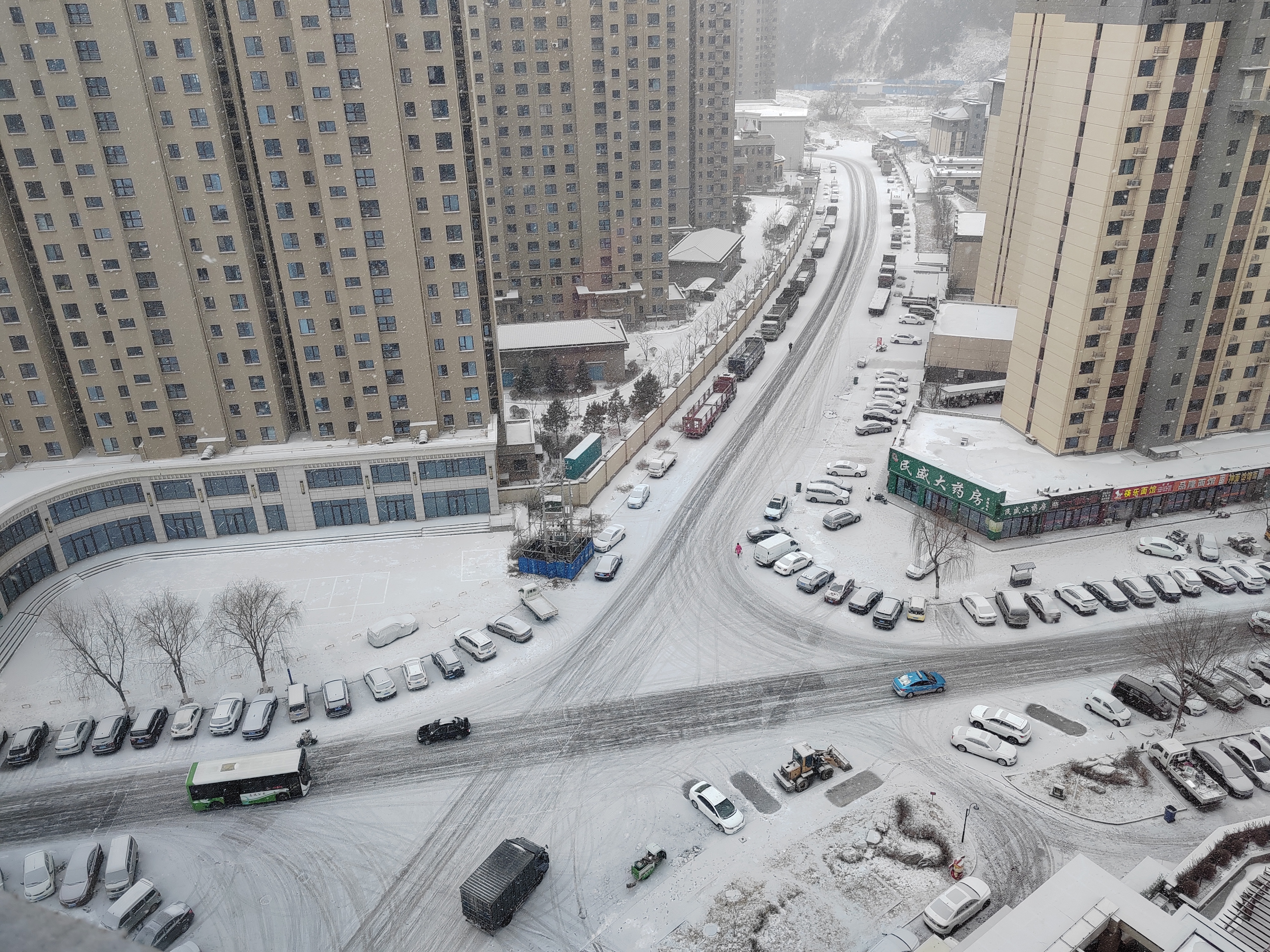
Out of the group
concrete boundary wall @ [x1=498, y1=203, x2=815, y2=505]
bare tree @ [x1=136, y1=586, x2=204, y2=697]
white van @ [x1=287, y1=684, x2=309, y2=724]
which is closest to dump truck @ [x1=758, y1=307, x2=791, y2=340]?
concrete boundary wall @ [x1=498, y1=203, x2=815, y2=505]

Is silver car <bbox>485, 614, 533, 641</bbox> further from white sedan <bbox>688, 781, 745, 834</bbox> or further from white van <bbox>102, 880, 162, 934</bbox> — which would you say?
white van <bbox>102, 880, 162, 934</bbox>

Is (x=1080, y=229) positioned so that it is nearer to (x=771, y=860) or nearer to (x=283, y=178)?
(x=771, y=860)

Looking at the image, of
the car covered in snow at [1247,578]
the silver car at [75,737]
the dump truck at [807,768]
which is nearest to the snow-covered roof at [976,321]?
the car covered in snow at [1247,578]

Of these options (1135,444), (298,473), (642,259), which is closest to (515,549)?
(298,473)

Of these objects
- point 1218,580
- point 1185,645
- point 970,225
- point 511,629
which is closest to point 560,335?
point 511,629

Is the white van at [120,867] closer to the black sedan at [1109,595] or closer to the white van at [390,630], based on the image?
the white van at [390,630]

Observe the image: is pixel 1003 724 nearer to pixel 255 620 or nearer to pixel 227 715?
pixel 255 620

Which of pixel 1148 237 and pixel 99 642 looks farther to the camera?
pixel 1148 237
